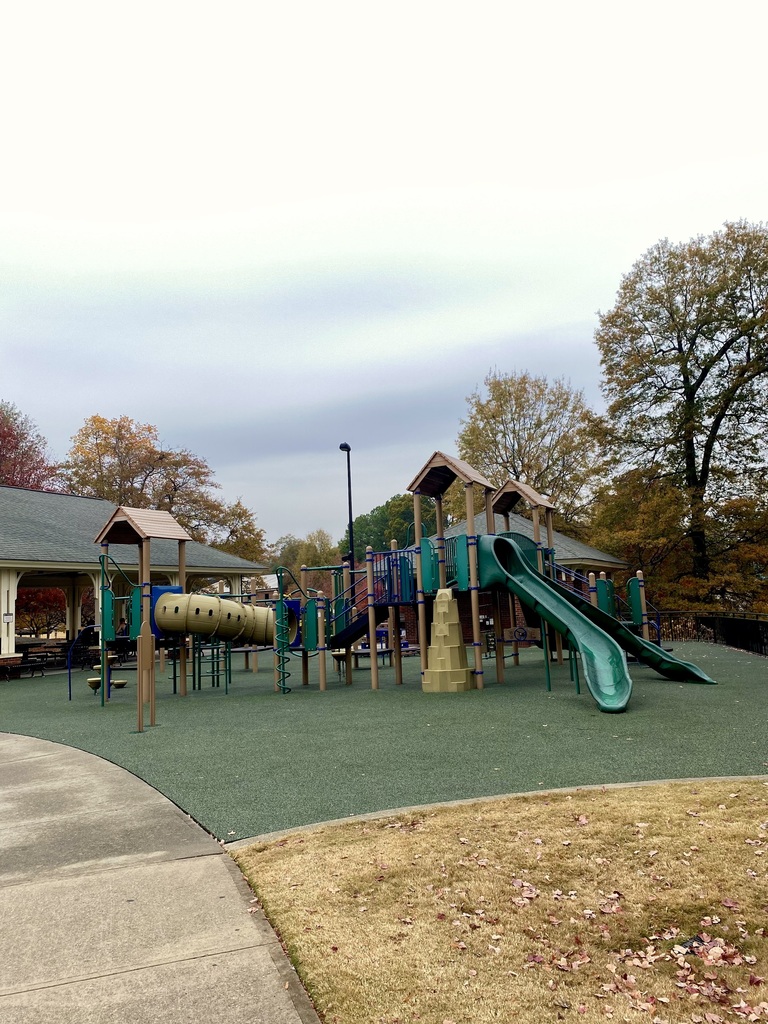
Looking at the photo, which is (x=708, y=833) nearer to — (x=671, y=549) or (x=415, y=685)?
(x=415, y=685)

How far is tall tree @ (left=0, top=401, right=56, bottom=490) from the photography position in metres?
43.3

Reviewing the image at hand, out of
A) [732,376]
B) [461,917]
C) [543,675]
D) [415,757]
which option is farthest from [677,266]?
[461,917]

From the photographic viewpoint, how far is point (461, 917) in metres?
3.80

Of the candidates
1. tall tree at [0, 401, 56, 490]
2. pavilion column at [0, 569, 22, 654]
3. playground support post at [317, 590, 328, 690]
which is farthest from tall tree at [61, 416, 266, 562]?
playground support post at [317, 590, 328, 690]

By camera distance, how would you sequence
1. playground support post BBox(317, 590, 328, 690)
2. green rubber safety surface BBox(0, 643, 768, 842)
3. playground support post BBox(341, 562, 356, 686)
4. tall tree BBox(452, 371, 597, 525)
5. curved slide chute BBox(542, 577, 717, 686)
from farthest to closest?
tall tree BBox(452, 371, 597, 525) → playground support post BBox(341, 562, 356, 686) → playground support post BBox(317, 590, 328, 690) → curved slide chute BBox(542, 577, 717, 686) → green rubber safety surface BBox(0, 643, 768, 842)

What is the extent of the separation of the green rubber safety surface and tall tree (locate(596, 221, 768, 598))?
16357 mm

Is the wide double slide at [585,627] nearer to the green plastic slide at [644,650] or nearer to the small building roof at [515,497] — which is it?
the green plastic slide at [644,650]

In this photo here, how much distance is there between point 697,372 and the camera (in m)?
30.3

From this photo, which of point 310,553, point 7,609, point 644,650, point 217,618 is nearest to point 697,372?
point 644,650

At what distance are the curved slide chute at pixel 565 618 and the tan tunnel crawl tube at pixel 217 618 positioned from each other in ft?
15.8

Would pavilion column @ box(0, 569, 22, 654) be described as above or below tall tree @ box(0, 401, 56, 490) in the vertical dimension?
below

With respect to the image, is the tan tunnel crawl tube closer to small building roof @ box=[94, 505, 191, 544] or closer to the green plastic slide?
small building roof @ box=[94, 505, 191, 544]

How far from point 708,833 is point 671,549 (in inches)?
1037

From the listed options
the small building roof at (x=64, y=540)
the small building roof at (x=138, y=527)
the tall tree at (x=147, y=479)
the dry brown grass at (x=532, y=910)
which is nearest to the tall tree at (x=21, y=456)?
the tall tree at (x=147, y=479)
